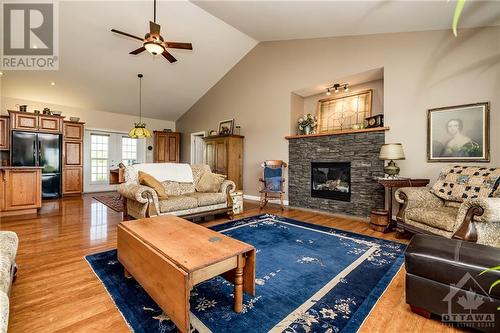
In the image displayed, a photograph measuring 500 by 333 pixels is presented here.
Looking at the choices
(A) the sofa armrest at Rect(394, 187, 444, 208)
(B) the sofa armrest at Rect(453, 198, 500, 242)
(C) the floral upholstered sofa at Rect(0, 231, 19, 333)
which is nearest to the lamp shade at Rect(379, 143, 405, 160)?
(A) the sofa armrest at Rect(394, 187, 444, 208)

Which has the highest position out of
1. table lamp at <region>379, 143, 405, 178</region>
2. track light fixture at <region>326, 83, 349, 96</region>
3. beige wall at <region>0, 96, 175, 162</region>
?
track light fixture at <region>326, 83, 349, 96</region>

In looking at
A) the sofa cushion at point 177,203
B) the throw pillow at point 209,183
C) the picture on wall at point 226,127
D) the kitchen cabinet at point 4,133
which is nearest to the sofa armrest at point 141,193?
the sofa cushion at point 177,203

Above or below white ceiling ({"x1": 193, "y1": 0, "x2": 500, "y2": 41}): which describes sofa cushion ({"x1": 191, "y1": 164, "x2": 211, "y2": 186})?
below

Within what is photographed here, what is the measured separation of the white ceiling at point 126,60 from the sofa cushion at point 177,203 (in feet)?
11.3

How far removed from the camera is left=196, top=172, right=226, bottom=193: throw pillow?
4.05 metres

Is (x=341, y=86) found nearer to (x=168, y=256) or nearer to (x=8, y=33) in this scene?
(x=168, y=256)

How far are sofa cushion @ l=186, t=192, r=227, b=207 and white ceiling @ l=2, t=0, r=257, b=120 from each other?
3436 millimetres

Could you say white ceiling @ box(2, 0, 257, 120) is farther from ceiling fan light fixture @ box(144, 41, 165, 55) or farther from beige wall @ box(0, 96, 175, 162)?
ceiling fan light fixture @ box(144, 41, 165, 55)

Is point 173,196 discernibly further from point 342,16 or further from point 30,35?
point 30,35

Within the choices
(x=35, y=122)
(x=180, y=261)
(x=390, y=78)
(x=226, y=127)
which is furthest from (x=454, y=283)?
(x=35, y=122)

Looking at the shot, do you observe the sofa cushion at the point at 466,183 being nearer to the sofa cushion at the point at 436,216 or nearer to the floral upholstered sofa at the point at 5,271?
the sofa cushion at the point at 436,216

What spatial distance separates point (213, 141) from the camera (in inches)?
255

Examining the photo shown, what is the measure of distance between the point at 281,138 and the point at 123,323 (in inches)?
178

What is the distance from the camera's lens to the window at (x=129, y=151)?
786cm
